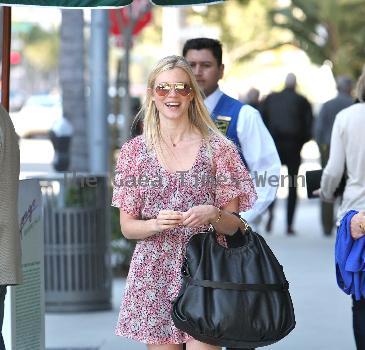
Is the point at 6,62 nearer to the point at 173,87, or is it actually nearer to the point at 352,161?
the point at 173,87

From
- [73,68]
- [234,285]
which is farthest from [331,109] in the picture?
[234,285]

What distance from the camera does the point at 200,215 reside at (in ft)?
14.7

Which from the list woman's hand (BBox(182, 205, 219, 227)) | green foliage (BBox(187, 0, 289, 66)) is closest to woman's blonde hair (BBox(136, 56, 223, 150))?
woman's hand (BBox(182, 205, 219, 227))

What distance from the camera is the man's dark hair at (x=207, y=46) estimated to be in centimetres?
622

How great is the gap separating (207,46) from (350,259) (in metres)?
1.43

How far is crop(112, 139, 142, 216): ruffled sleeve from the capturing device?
4.79 metres

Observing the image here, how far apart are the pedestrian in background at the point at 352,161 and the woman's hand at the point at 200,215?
1508mm

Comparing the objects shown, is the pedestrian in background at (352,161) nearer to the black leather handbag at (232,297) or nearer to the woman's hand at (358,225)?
the woman's hand at (358,225)

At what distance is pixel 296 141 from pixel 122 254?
466 cm

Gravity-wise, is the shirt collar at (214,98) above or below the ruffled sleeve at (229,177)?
above

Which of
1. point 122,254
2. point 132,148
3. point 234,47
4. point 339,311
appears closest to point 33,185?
point 132,148

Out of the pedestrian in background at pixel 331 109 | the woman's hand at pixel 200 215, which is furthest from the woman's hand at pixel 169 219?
the pedestrian in background at pixel 331 109

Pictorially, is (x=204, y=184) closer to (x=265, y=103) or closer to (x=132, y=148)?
(x=132, y=148)

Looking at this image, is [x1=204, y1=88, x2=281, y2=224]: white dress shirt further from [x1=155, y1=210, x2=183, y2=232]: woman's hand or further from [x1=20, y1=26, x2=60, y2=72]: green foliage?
[x1=20, y1=26, x2=60, y2=72]: green foliage
